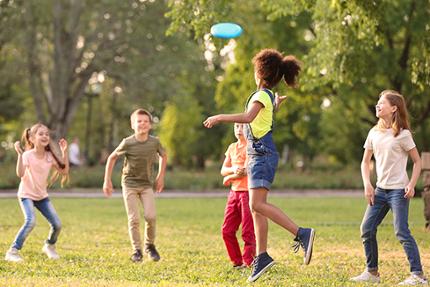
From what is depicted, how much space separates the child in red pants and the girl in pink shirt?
2253 millimetres

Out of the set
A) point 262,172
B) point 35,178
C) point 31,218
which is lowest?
point 31,218

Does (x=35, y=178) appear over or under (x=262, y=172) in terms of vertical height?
under

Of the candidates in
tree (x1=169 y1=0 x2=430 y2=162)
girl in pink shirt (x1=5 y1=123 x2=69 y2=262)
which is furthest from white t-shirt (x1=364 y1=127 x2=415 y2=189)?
tree (x1=169 y1=0 x2=430 y2=162)

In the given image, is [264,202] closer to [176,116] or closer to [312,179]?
[312,179]

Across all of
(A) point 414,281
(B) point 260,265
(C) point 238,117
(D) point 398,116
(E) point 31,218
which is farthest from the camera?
(E) point 31,218

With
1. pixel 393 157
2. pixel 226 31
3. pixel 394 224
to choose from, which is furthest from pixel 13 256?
pixel 393 157

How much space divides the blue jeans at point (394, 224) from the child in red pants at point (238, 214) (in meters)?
1.47

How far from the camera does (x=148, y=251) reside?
1004 centimetres

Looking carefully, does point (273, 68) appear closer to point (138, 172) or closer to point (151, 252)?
point (138, 172)

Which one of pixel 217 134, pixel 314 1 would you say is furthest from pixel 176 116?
pixel 314 1

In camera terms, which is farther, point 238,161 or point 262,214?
point 238,161

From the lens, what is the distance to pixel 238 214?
30.3 feet

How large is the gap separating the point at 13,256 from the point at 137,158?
194 centimetres

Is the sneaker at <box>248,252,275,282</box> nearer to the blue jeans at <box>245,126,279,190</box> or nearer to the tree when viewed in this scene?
the blue jeans at <box>245,126,279,190</box>
